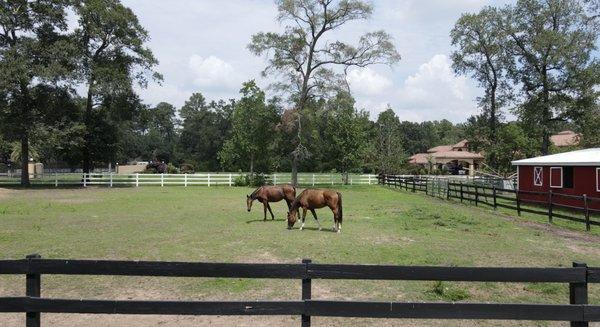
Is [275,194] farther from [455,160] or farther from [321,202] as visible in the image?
[455,160]

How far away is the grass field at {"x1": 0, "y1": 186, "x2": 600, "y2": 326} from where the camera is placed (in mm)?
7355

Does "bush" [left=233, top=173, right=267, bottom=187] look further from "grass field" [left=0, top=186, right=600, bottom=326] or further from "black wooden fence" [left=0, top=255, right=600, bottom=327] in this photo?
A: "black wooden fence" [left=0, top=255, right=600, bottom=327]

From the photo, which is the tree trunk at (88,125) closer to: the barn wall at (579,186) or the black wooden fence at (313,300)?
the barn wall at (579,186)

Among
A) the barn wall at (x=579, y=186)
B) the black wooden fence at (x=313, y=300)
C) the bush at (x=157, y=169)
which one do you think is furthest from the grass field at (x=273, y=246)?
the bush at (x=157, y=169)

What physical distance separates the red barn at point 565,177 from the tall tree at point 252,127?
23.0m

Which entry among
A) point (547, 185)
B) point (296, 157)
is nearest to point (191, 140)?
point (296, 157)

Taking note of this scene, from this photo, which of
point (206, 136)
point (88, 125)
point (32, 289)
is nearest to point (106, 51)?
point (88, 125)

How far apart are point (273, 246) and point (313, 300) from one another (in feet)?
21.7

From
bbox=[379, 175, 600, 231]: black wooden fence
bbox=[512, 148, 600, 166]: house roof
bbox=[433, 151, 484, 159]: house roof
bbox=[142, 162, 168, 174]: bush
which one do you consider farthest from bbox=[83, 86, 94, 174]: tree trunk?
bbox=[433, 151, 484, 159]: house roof

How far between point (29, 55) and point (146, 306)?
120 ft

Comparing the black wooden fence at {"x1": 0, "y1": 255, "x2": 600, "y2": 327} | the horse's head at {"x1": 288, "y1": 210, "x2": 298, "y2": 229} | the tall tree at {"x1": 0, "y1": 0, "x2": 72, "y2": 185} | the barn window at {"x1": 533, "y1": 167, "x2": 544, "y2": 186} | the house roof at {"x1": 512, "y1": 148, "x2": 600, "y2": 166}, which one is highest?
the tall tree at {"x1": 0, "y1": 0, "x2": 72, "y2": 185}

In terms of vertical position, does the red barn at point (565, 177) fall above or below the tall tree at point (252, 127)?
below

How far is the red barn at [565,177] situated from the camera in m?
21.0

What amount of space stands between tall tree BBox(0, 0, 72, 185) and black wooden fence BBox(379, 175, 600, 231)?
27757 millimetres
